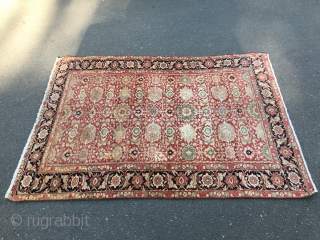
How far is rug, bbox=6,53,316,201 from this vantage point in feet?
3.85

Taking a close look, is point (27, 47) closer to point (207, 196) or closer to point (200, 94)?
point (200, 94)

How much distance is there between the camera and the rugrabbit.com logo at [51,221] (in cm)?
110

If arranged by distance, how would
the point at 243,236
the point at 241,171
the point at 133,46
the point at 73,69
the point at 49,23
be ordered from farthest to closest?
the point at 49,23 → the point at 133,46 → the point at 73,69 → the point at 241,171 → the point at 243,236

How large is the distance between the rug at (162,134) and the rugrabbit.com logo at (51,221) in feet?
0.29

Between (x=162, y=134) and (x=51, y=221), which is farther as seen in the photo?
(x=162, y=134)

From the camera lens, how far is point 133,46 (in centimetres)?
169

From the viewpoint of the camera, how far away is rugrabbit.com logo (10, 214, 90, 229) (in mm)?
1104

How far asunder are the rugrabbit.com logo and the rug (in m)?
0.09

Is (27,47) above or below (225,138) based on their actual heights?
above

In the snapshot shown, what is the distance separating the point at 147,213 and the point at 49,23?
1.52 meters

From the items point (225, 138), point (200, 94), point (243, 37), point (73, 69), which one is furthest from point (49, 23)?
point (225, 138)

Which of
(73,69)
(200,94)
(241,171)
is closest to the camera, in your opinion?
(241,171)

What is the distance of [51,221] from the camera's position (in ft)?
3.65

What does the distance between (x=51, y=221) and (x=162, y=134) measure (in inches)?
25.1
